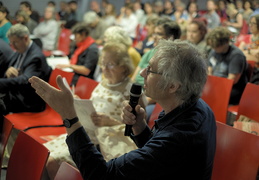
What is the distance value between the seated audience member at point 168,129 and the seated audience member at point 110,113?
933mm

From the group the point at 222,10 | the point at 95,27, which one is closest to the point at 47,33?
the point at 95,27

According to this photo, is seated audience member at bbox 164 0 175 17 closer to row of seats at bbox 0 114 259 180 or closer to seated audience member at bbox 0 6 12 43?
seated audience member at bbox 0 6 12 43

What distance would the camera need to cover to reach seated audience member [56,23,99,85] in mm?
4164

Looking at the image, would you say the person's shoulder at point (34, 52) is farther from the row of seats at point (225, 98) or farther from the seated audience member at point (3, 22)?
the row of seats at point (225, 98)

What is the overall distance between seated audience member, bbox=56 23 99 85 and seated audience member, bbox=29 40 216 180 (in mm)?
2763

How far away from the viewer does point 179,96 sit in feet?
4.59

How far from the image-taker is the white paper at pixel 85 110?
85.3 inches

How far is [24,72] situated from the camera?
330cm

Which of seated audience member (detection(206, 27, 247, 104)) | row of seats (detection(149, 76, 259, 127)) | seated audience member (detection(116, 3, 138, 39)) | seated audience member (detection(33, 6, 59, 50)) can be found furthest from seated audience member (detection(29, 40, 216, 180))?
seated audience member (detection(116, 3, 138, 39))

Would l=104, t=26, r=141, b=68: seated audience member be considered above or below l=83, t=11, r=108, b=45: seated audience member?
above

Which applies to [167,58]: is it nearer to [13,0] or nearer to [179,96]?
[179,96]

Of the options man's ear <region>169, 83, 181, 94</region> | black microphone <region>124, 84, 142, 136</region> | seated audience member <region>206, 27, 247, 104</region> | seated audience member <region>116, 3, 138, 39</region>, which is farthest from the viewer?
seated audience member <region>116, 3, 138, 39</region>

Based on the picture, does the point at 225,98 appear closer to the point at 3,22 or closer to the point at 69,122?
the point at 69,122

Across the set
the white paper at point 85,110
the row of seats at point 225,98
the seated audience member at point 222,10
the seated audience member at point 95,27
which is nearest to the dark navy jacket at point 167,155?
the white paper at point 85,110
